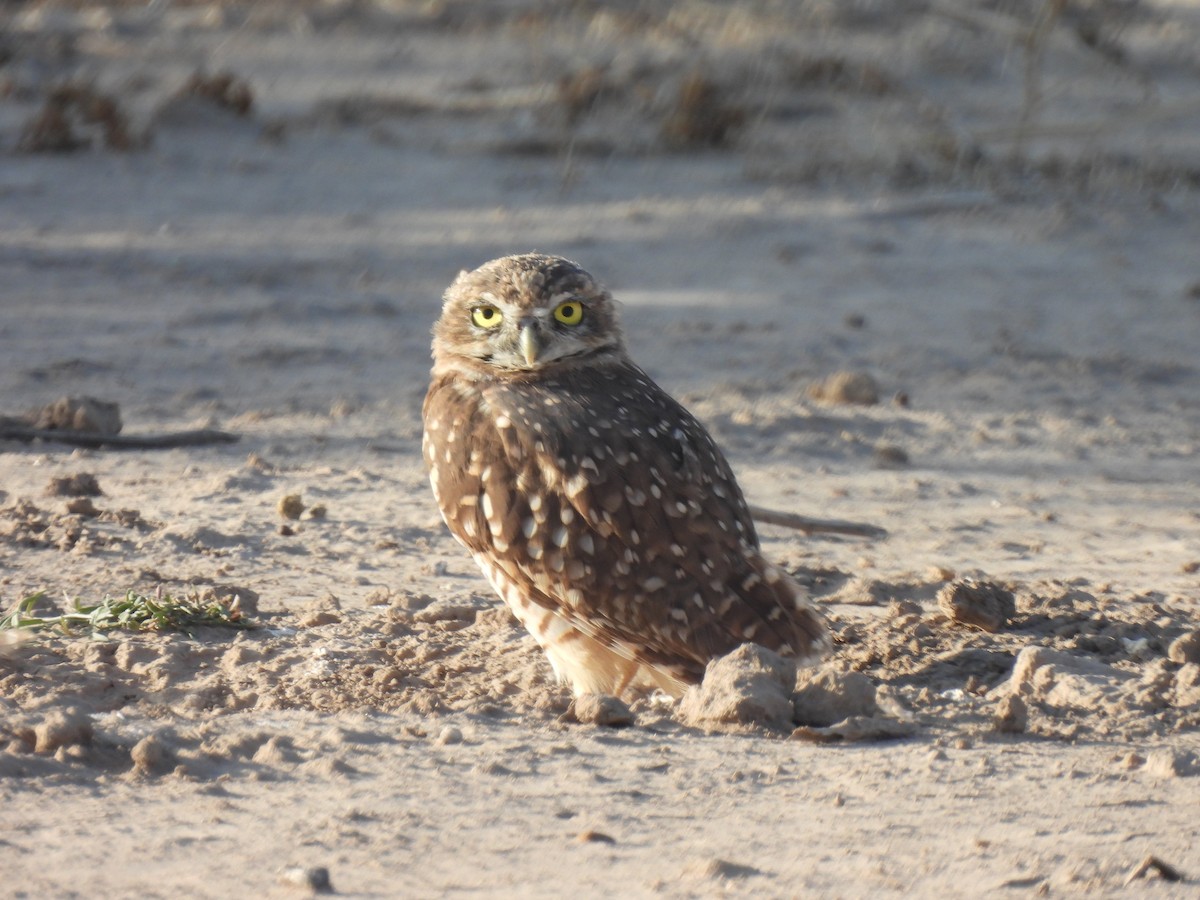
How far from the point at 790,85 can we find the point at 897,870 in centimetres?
974

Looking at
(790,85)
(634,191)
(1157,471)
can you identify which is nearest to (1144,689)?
(1157,471)

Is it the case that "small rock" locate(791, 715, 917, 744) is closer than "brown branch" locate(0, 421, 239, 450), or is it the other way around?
"small rock" locate(791, 715, 917, 744)

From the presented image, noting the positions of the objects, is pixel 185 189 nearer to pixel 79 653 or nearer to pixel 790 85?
pixel 790 85

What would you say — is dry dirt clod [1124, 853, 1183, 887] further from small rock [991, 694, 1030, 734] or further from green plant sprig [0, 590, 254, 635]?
green plant sprig [0, 590, 254, 635]

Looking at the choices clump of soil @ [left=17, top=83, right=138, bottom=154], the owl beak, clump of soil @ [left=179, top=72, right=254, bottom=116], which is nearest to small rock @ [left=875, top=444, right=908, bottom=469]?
the owl beak

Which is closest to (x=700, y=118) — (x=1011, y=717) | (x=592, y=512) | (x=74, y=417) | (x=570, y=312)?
(x=74, y=417)

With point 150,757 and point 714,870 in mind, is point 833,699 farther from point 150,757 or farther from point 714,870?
point 150,757

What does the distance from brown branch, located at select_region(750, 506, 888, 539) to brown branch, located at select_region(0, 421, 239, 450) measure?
214 centimetres

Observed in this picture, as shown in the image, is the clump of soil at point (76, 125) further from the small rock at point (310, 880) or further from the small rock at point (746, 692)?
the small rock at point (310, 880)

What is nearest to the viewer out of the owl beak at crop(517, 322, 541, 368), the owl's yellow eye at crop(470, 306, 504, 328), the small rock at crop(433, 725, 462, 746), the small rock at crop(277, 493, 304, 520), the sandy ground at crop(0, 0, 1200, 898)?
the sandy ground at crop(0, 0, 1200, 898)

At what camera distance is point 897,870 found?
117 inches

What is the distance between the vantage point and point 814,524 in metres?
5.34

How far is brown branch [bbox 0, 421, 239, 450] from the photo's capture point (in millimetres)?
5969

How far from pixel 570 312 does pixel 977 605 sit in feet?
4.52
